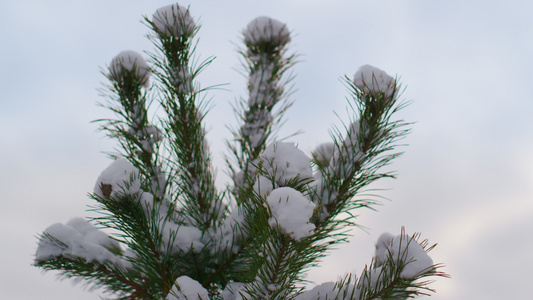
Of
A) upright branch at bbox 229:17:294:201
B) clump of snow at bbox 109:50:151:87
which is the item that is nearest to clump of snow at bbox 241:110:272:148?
upright branch at bbox 229:17:294:201

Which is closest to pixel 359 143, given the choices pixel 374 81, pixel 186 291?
pixel 374 81

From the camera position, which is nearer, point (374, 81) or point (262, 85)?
point (374, 81)

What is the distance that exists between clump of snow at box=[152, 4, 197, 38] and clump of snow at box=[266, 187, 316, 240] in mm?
1070

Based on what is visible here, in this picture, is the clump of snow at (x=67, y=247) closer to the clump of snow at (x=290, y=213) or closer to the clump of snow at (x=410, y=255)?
the clump of snow at (x=290, y=213)

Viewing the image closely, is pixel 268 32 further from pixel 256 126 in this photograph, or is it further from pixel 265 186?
pixel 265 186

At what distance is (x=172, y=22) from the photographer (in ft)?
6.18

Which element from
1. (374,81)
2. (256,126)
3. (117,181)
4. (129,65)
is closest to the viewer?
(117,181)

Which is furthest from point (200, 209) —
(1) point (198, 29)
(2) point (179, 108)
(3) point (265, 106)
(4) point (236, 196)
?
(1) point (198, 29)

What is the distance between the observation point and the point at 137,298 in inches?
78.0

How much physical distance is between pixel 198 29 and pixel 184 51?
115mm

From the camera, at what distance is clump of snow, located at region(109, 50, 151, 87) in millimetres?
2031

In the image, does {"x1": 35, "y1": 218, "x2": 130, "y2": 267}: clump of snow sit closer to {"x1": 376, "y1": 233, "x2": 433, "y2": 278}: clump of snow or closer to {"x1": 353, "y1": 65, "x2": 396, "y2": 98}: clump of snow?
{"x1": 376, "y1": 233, "x2": 433, "y2": 278}: clump of snow

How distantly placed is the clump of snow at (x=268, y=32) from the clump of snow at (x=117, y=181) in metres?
1.12

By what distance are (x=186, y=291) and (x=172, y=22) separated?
1.11 m
